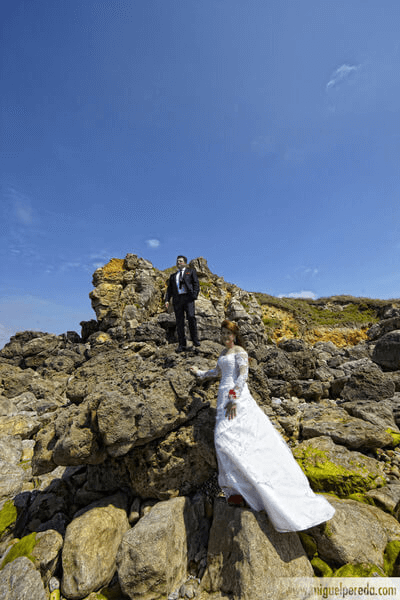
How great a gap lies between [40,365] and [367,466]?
2938cm

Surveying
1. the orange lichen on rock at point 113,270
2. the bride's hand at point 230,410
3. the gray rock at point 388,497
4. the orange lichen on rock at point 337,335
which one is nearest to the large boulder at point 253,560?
the bride's hand at point 230,410

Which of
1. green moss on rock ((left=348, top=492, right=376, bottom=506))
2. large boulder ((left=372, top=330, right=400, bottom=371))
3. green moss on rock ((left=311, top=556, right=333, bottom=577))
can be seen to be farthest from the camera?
large boulder ((left=372, top=330, right=400, bottom=371))

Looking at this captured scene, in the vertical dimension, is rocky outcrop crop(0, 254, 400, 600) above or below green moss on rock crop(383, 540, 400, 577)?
above

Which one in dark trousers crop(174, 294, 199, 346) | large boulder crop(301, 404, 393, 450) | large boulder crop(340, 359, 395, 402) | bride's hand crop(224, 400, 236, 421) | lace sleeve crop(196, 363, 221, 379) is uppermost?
dark trousers crop(174, 294, 199, 346)

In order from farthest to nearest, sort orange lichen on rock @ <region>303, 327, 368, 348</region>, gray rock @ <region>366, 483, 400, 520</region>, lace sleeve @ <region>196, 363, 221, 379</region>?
orange lichen on rock @ <region>303, 327, 368, 348</region>
lace sleeve @ <region>196, 363, 221, 379</region>
gray rock @ <region>366, 483, 400, 520</region>

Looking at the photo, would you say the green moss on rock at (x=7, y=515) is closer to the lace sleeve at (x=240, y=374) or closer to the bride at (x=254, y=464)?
the bride at (x=254, y=464)

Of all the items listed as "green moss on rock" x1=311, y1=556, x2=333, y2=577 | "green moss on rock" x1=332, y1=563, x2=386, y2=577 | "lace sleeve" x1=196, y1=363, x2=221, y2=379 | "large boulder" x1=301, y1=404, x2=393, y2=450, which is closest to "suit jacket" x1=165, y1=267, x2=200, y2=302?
"lace sleeve" x1=196, y1=363, x2=221, y2=379

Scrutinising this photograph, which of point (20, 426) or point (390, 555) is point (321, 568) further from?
point (20, 426)

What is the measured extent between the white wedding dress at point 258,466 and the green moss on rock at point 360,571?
66 cm

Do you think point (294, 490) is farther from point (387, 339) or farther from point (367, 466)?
point (387, 339)

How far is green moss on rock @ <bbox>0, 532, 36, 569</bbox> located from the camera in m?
5.21

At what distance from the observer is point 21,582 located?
4551 millimetres

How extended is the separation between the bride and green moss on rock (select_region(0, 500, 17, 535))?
569 cm

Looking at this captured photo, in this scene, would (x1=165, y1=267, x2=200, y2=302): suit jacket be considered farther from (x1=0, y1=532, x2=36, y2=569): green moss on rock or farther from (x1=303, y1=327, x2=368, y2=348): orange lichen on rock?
(x1=303, y1=327, x2=368, y2=348): orange lichen on rock
